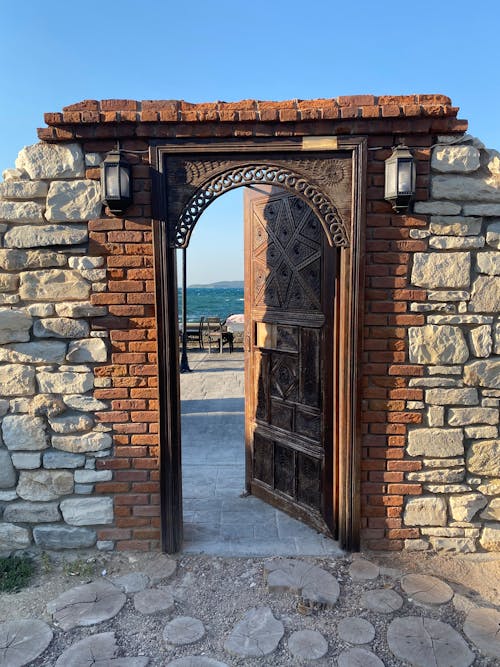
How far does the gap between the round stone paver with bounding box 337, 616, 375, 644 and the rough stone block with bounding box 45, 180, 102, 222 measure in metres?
2.91

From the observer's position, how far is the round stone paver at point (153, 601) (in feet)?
A: 8.90

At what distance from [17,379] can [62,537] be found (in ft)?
3.78

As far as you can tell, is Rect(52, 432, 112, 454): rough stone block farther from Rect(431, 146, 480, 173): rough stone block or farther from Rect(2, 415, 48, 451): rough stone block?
Rect(431, 146, 480, 173): rough stone block

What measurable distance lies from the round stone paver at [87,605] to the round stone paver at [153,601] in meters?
0.10

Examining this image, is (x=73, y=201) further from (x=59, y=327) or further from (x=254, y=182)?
(x=254, y=182)

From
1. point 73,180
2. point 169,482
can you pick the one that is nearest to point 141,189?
point 73,180

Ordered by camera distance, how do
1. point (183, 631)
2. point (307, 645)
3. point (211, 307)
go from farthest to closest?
point (211, 307), point (183, 631), point (307, 645)

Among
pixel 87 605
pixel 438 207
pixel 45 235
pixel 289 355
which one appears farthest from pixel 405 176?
pixel 87 605

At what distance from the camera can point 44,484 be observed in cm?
321

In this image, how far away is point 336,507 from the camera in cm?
338

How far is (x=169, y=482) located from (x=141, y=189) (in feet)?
6.60

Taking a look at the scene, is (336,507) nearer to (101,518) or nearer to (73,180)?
(101,518)

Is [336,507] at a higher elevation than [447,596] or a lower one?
higher

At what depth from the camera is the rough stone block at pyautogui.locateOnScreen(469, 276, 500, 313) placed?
3.06 metres
